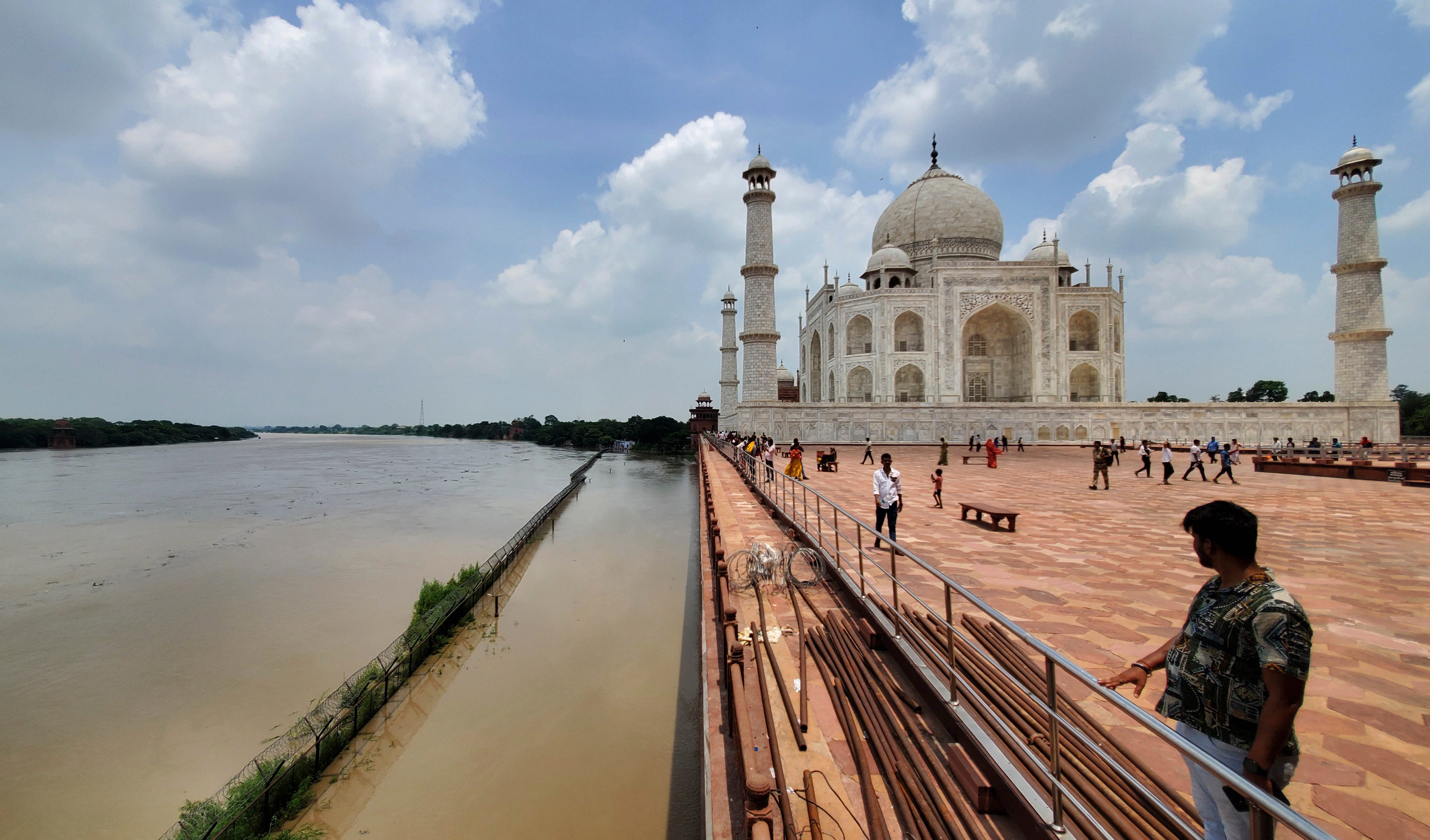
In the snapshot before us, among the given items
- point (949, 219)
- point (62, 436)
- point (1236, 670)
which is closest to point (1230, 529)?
point (1236, 670)

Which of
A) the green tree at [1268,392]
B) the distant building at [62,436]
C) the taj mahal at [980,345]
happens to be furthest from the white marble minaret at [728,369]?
the distant building at [62,436]

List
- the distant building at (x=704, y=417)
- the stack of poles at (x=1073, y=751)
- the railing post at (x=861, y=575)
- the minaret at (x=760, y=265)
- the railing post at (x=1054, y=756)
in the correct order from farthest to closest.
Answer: the distant building at (x=704, y=417) < the minaret at (x=760, y=265) < the railing post at (x=861, y=575) < the stack of poles at (x=1073, y=751) < the railing post at (x=1054, y=756)

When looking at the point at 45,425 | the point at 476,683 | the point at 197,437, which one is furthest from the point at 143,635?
the point at 197,437

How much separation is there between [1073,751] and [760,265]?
Answer: 2382 centimetres

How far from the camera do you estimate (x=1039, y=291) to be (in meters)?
31.2

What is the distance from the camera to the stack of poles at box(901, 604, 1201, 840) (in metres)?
2.10

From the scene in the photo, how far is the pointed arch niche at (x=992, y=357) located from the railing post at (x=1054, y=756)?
109ft

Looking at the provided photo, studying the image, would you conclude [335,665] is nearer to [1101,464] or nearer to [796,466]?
[796,466]

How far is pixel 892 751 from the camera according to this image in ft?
9.07

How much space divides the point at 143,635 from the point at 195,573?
449 cm

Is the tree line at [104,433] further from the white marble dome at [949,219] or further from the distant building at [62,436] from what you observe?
the white marble dome at [949,219]

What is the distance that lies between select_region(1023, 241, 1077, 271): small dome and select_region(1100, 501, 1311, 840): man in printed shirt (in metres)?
35.1

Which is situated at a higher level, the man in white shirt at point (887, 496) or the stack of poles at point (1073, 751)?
the man in white shirt at point (887, 496)

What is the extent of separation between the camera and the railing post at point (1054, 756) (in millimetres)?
1987
